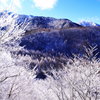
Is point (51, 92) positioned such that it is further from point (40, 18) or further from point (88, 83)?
point (40, 18)

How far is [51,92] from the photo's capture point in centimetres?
1841

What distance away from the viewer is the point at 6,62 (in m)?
10.1

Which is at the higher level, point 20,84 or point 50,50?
point 50,50

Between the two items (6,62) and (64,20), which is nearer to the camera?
(6,62)

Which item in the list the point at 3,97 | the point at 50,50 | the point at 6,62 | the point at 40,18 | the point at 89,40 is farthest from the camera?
the point at 40,18

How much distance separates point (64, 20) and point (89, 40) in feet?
112

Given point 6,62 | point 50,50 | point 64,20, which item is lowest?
point 6,62

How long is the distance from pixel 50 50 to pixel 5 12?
1823 inches

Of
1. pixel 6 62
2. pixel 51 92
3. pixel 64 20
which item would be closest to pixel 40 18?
pixel 64 20

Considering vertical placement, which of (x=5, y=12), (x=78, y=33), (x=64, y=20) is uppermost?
(x=64, y=20)

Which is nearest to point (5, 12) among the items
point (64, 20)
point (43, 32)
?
point (43, 32)

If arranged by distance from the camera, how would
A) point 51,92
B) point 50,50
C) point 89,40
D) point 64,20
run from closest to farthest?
point 51,92
point 50,50
point 89,40
point 64,20

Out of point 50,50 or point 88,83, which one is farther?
point 50,50

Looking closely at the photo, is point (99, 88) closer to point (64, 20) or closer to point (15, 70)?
point (15, 70)
